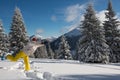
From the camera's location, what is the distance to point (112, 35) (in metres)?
39.0

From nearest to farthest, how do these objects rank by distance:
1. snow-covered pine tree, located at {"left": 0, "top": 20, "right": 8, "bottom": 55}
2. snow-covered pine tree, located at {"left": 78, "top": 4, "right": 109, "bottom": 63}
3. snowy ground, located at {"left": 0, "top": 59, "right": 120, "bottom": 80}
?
snowy ground, located at {"left": 0, "top": 59, "right": 120, "bottom": 80}
snow-covered pine tree, located at {"left": 78, "top": 4, "right": 109, "bottom": 63}
snow-covered pine tree, located at {"left": 0, "top": 20, "right": 8, "bottom": 55}

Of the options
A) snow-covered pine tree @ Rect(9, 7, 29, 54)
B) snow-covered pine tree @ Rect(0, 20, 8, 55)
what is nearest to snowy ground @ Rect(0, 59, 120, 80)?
snow-covered pine tree @ Rect(9, 7, 29, 54)

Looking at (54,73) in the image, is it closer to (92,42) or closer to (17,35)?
(92,42)

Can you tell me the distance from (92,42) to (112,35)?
733cm

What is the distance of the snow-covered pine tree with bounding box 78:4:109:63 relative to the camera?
3312cm

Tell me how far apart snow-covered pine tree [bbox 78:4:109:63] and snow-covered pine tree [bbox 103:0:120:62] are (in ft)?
13.6

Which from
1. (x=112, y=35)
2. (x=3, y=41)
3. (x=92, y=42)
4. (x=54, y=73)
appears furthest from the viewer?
(x=3, y=41)

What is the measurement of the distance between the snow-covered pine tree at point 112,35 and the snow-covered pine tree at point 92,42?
4.14m

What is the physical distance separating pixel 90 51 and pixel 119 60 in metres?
6.77

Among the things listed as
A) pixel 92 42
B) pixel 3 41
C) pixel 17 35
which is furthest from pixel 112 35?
pixel 3 41

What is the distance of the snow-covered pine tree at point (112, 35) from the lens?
123ft

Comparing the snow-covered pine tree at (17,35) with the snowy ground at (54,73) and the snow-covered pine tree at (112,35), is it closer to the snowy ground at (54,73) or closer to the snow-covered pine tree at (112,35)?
the snow-covered pine tree at (112,35)

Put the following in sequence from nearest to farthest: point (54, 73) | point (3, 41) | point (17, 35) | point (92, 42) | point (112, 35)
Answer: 1. point (54, 73)
2. point (92, 42)
3. point (112, 35)
4. point (17, 35)
5. point (3, 41)

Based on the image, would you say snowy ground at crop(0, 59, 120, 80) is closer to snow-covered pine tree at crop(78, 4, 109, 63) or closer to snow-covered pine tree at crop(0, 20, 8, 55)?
snow-covered pine tree at crop(78, 4, 109, 63)
